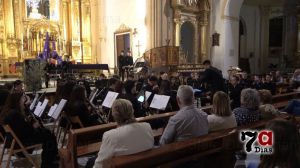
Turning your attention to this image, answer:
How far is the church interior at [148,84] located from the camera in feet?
Result: 9.15

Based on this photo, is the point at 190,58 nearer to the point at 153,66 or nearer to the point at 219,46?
the point at 219,46

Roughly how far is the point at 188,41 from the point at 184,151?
13.8 meters

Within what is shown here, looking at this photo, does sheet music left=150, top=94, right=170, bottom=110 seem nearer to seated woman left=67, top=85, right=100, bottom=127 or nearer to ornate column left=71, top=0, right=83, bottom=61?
seated woman left=67, top=85, right=100, bottom=127

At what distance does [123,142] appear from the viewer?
2611 millimetres

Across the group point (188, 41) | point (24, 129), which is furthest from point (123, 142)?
point (188, 41)

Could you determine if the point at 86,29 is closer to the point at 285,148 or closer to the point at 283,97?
the point at 283,97

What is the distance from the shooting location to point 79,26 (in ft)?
62.2

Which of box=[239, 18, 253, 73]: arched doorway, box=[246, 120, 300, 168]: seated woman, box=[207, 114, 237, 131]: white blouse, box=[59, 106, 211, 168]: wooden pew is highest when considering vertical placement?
box=[239, 18, 253, 73]: arched doorway

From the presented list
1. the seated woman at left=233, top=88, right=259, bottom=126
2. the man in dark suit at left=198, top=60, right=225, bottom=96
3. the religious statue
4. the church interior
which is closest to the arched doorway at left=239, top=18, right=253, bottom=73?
the church interior

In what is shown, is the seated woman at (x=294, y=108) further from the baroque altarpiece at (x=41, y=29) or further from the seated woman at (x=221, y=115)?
the baroque altarpiece at (x=41, y=29)

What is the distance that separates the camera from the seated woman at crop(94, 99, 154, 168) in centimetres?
260

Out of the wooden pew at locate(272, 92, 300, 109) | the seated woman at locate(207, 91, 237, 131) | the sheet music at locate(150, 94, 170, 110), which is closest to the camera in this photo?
the seated woman at locate(207, 91, 237, 131)

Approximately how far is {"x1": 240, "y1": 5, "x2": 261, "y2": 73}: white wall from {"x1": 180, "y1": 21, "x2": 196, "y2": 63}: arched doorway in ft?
21.8

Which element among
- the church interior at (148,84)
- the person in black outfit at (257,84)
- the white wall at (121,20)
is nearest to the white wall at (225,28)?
the church interior at (148,84)
